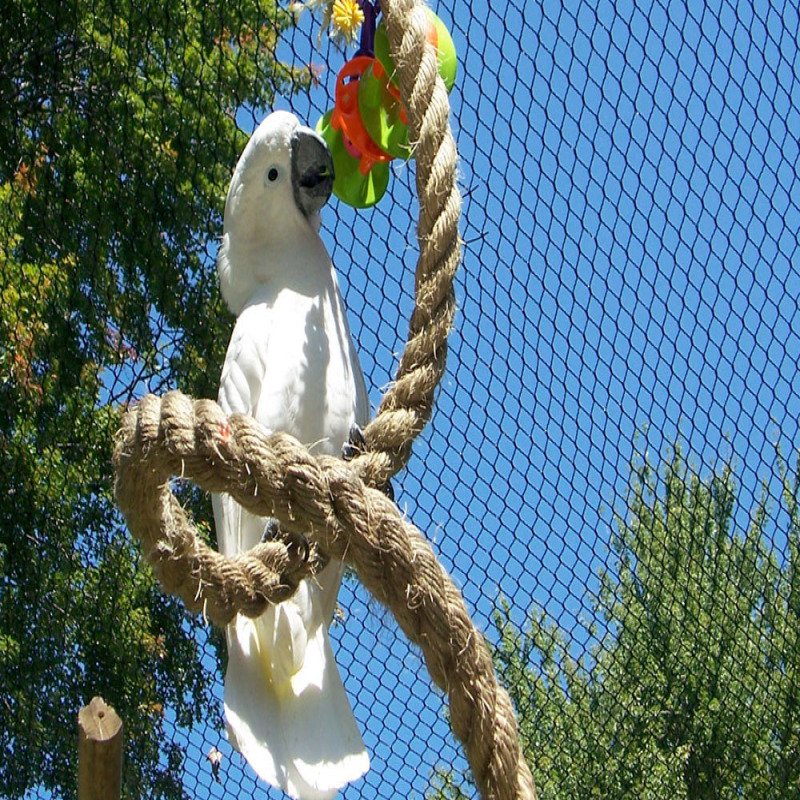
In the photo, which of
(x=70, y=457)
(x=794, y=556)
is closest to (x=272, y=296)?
(x=70, y=457)

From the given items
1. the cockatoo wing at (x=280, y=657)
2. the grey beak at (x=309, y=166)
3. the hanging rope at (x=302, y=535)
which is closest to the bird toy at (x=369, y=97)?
the grey beak at (x=309, y=166)

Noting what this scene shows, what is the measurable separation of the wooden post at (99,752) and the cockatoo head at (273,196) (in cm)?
68

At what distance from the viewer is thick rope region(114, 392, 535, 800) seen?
1.18m

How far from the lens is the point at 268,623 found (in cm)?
154

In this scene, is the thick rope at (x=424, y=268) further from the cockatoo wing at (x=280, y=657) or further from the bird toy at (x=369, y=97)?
the cockatoo wing at (x=280, y=657)

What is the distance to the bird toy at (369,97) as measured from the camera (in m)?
1.60

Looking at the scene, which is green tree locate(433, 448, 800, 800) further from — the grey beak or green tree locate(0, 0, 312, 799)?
the grey beak

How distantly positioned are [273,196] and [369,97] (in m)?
0.17

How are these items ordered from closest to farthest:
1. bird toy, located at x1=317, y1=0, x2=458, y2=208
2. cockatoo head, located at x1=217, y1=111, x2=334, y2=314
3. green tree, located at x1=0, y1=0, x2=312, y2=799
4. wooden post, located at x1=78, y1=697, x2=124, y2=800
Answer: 1. wooden post, located at x1=78, y1=697, x2=124, y2=800
2. bird toy, located at x1=317, y1=0, x2=458, y2=208
3. cockatoo head, located at x1=217, y1=111, x2=334, y2=314
4. green tree, located at x1=0, y1=0, x2=312, y2=799

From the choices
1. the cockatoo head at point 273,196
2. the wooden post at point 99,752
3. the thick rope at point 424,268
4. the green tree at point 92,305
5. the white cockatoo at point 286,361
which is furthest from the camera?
the green tree at point 92,305

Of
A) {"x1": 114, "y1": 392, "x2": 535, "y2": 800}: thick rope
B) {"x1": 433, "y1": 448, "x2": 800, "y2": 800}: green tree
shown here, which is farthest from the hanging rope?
{"x1": 433, "y1": 448, "x2": 800, "y2": 800}: green tree

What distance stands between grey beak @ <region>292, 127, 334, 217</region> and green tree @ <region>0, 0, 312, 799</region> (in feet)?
3.75

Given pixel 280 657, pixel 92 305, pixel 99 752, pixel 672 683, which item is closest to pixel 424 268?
pixel 280 657

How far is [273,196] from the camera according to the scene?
170cm
